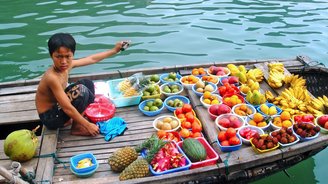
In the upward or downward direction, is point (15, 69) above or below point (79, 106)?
below

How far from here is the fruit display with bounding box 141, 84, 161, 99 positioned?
17.6 feet

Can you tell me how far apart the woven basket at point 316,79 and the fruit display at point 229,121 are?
210 centimetres

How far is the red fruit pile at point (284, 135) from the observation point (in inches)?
167

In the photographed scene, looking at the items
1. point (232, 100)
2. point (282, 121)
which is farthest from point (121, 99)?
point (282, 121)

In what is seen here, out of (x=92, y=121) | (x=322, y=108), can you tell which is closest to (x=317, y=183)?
(x=322, y=108)

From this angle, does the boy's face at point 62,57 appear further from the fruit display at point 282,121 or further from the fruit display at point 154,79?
the fruit display at point 282,121

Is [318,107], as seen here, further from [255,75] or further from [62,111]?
[62,111]

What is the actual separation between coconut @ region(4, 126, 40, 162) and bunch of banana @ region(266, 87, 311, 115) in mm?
3421

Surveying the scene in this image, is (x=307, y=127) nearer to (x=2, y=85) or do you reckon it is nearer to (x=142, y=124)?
(x=142, y=124)

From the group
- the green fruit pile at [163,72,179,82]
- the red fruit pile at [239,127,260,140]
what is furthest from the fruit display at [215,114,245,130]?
the green fruit pile at [163,72,179,82]

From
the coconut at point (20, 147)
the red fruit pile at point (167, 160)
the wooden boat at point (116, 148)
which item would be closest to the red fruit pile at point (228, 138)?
the wooden boat at point (116, 148)

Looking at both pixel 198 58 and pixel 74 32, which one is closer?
pixel 198 58

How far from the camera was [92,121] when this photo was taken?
5016 millimetres

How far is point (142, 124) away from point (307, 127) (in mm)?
2204
